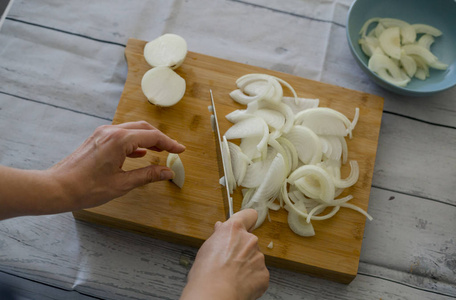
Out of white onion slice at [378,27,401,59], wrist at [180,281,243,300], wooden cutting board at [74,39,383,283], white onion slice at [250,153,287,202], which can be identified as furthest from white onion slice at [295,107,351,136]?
wrist at [180,281,243,300]

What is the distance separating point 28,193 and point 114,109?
682 mm

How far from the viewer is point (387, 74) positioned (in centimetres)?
175

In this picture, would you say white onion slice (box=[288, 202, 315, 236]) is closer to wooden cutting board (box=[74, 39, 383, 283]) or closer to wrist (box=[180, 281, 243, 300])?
wooden cutting board (box=[74, 39, 383, 283])

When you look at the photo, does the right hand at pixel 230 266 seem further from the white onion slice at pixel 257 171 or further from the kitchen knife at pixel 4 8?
the kitchen knife at pixel 4 8

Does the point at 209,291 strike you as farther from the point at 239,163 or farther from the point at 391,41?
the point at 391,41

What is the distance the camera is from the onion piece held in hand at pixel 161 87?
154cm

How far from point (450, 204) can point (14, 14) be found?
2.09m

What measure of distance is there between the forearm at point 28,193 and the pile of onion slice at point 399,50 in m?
1.35

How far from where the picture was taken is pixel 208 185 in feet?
4.91

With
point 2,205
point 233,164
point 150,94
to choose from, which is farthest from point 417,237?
point 2,205

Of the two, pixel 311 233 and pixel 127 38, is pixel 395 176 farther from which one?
pixel 127 38

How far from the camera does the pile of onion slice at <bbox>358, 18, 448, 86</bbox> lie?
5.71ft

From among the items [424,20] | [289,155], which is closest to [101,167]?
[289,155]

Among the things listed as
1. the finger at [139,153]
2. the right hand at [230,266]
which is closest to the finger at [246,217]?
the right hand at [230,266]
